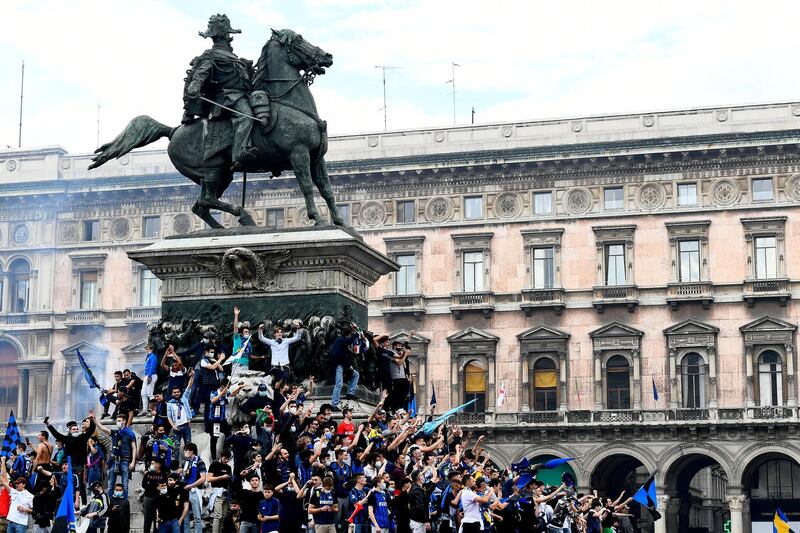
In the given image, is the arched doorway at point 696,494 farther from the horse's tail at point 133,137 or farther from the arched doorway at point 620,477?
the horse's tail at point 133,137

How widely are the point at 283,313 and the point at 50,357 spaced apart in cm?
4702

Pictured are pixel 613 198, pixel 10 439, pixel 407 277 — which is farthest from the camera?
pixel 407 277

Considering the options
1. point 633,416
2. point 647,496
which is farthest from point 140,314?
point 647,496

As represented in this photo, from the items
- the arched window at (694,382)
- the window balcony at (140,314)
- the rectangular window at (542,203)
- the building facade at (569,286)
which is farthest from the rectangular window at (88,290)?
the arched window at (694,382)

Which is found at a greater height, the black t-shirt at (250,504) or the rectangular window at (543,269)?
the rectangular window at (543,269)

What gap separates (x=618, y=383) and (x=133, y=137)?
4047 centimetres

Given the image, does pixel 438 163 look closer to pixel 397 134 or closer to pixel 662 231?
pixel 397 134

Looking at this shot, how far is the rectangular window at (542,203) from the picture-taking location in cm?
6144

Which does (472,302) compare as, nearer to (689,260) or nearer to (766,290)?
(689,260)

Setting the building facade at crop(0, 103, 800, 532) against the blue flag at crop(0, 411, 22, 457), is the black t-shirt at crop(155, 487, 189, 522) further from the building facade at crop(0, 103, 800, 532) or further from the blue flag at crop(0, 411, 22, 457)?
the building facade at crop(0, 103, 800, 532)

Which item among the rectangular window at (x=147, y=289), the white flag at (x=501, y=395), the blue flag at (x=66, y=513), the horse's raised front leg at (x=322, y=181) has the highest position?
the rectangular window at (x=147, y=289)

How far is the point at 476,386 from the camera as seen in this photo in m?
60.9

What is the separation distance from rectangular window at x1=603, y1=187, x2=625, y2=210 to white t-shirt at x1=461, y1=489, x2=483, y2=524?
42.8 metres

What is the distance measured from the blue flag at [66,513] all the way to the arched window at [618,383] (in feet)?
141
